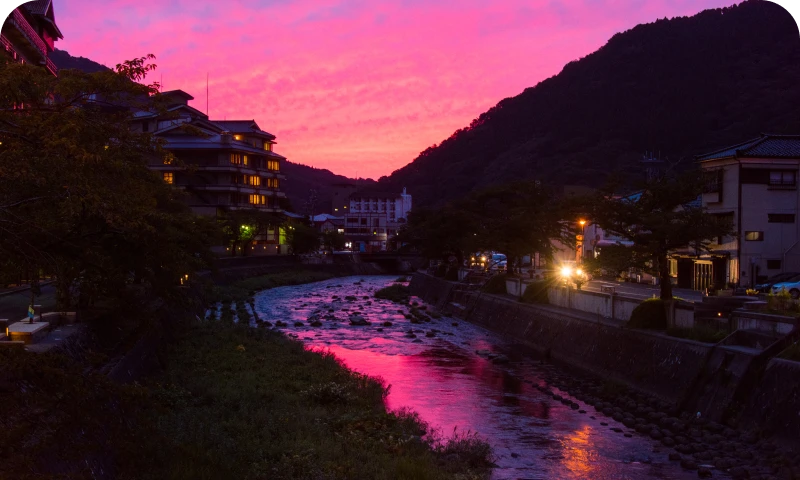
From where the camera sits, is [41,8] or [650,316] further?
[41,8]

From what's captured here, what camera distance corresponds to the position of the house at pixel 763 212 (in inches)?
1585

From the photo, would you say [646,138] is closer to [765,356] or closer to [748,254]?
[748,254]

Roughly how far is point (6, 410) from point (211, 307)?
Result: 160 ft

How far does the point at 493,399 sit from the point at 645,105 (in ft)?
451

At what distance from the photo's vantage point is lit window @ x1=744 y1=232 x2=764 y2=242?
133 feet

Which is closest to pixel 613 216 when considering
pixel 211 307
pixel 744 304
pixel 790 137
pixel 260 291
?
pixel 744 304

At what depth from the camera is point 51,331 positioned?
19750 millimetres

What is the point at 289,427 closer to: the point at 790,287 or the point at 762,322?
the point at 762,322

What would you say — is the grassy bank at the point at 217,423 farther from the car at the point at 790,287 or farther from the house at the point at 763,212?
the house at the point at 763,212

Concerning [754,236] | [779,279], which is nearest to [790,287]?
[779,279]

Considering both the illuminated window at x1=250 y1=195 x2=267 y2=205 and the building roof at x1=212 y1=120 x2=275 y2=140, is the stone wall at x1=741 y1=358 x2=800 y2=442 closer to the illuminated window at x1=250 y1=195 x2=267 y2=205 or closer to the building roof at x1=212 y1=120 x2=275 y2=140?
the illuminated window at x1=250 y1=195 x2=267 y2=205

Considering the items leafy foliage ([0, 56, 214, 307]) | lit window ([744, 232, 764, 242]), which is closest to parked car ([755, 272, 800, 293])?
lit window ([744, 232, 764, 242])

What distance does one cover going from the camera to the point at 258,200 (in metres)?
97.8

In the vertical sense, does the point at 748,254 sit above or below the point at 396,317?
above
